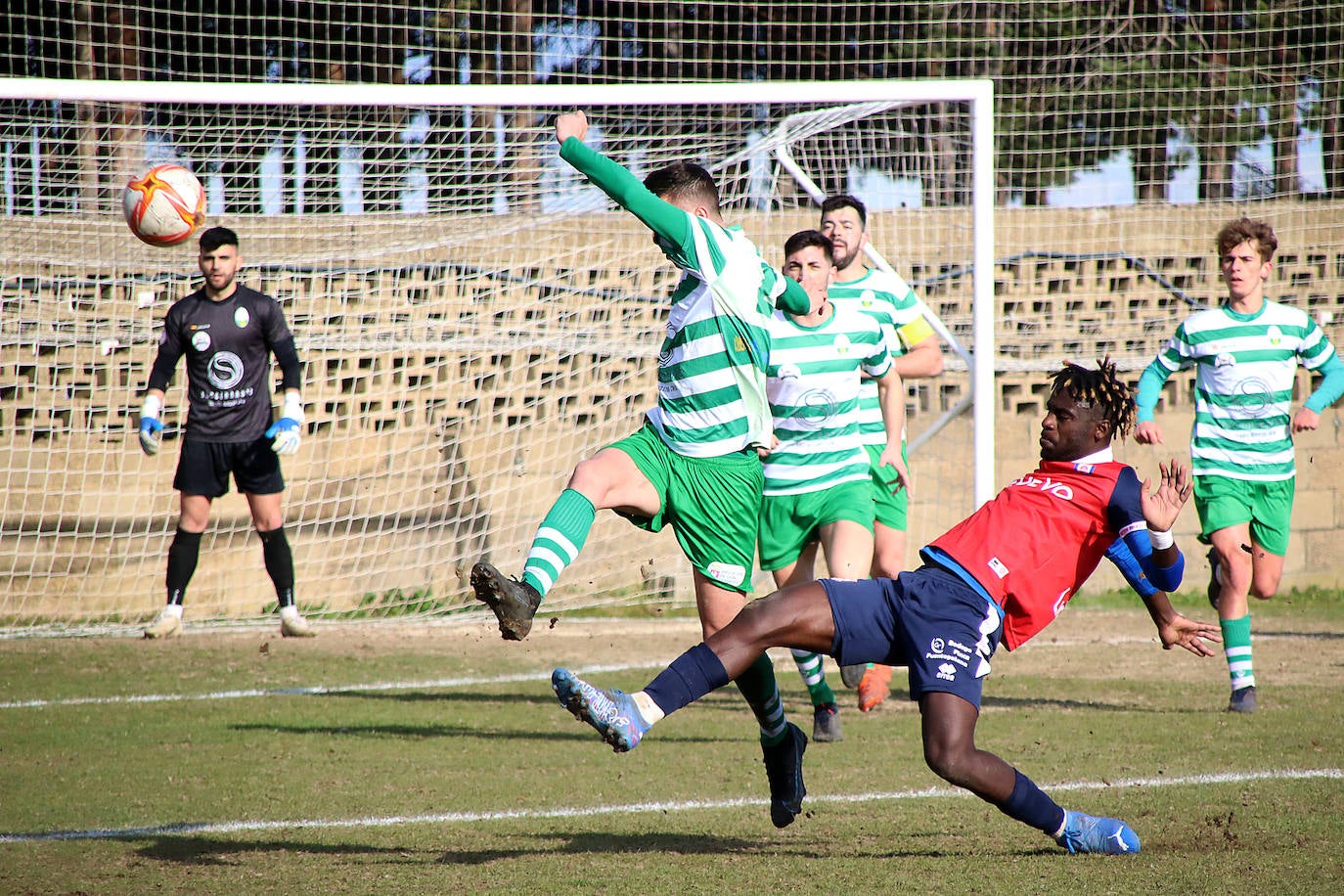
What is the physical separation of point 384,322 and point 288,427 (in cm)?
275

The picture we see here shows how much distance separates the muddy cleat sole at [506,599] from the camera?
3.71 metres

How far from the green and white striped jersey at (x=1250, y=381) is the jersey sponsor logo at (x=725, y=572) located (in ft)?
11.4

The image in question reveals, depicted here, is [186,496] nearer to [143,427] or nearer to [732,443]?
[143,427]

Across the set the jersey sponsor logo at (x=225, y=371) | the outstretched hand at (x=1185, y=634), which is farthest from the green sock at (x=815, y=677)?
the jersey sponsor logo at (x=225, y=371)

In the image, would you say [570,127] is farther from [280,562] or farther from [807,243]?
[280,562]

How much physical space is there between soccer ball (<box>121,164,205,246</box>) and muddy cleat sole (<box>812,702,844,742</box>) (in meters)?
4.31

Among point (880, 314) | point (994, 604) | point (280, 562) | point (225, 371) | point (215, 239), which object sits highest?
point (215, 239)

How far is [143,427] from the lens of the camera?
26.0 ft

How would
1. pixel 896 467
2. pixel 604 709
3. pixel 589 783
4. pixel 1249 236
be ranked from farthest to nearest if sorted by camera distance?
1. pixel 1249 236
2. pixel 896 467
3. pixel 589 783
4. pixel 604 709

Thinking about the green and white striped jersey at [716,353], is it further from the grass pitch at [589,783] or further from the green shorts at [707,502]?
the grass pitch at [589,783]

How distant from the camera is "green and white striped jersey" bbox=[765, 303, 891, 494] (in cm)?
626

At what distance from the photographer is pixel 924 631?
378 cm

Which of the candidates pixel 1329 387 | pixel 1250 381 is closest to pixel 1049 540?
pixel 1250 381

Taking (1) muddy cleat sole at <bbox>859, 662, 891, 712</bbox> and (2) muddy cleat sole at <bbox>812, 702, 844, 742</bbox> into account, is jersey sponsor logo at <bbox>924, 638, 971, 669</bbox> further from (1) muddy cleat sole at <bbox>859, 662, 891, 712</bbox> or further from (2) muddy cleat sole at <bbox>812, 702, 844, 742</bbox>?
(1) muddy cleat sole at <bbox>859, 662, 891, 712</bbox>
